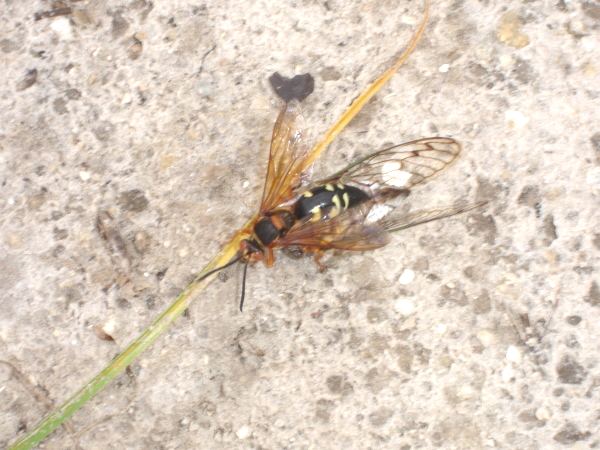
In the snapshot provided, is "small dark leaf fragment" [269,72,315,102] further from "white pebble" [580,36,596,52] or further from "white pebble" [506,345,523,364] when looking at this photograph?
"white pebble" [506,345,523,364]

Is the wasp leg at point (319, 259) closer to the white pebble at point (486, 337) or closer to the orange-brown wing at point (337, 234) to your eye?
the orange-brown wing at point (337, 234)

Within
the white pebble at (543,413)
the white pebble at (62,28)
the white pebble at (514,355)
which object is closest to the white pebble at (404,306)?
the white pebble at (514,355)

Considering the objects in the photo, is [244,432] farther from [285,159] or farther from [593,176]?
[593,176]

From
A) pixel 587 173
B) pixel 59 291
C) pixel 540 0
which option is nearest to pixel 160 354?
pixel 59 291

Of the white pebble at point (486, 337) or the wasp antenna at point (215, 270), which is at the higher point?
the wasp antenna at point (215, 270)

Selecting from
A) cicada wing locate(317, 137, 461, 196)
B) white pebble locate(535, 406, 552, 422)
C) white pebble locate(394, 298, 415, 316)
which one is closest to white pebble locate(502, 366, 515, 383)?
white pebble locate(535, 406, 552, 422)

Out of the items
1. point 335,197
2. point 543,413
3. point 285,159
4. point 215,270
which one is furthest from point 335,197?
point 543,413
